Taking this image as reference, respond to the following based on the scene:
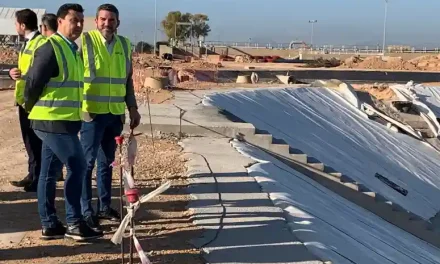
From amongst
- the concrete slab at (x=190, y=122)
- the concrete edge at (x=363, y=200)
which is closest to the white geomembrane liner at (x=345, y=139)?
the concrete slab at (x=190, y=122)

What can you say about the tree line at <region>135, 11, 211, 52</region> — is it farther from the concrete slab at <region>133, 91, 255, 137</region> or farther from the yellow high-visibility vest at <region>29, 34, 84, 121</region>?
the yellow high-visibility vest at <region>29, 34, 84, 121</region>

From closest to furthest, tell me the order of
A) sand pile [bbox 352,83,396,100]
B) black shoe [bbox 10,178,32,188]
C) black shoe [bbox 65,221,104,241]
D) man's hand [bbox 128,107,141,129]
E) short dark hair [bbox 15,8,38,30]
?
black shoe [bbox 65,221,104,241] → man's hand [bbox 128,107,141,129] → short dark hair [bbox 15,8,38,30] → black shoe [bbox 10,178,32,188] → sand pile [bbox 352,83,396,100]

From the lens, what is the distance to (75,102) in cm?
631

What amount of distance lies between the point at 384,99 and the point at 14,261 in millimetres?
27671

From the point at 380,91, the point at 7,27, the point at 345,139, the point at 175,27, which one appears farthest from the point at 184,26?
the point at 345,139

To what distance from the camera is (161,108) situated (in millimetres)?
17625

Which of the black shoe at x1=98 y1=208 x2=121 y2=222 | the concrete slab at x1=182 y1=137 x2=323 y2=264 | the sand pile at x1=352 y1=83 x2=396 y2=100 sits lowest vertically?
the sand pile at x1=352 y1=83 x2=396 y2=100

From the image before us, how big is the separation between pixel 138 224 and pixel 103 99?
4.20ft

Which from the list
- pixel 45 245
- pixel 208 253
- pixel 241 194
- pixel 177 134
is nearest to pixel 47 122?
pixel 45 245

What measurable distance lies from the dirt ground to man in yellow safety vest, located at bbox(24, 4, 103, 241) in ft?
1.05

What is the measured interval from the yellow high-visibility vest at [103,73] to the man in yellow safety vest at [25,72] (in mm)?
499

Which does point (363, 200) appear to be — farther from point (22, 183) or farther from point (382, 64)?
point (382, 64)

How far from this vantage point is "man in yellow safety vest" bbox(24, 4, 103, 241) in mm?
6172

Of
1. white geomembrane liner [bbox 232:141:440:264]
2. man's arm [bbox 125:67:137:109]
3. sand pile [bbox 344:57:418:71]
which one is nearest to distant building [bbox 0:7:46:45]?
sand pile [bbox 344:57:418:71]
